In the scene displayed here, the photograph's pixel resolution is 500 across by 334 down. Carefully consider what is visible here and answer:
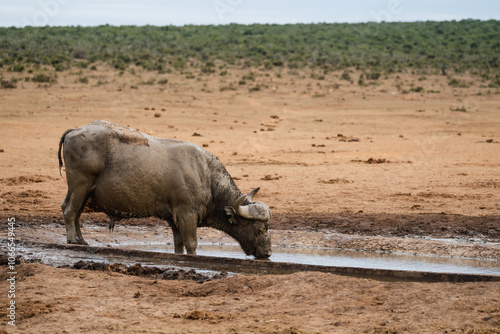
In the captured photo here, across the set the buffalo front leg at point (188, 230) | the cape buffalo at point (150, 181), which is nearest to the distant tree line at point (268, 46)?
the cape buffalo at point (150, 181)

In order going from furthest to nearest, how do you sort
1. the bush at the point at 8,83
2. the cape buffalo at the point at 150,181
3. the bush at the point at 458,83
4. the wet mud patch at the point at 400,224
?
the bush at the point at 458,83 < the bush at the point at 8,83 < the wet mud patch at the point at 400,224 < the cape buffalo at the point at 150,181

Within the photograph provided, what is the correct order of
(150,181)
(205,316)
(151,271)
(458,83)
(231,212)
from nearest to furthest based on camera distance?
(205,316) → (151,271) → (150,181) → (231,212) → (458,83)

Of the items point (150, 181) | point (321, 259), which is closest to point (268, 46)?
point (321, 259)

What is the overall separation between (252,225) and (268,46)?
44574mm

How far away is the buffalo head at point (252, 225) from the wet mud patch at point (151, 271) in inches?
48.6

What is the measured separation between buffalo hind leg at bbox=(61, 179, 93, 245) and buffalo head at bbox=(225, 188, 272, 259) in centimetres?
181

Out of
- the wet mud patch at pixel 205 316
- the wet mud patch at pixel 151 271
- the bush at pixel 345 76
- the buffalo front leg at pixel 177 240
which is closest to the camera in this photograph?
the wet mud patch at pixel 205 316

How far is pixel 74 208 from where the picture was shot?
28.3 feet

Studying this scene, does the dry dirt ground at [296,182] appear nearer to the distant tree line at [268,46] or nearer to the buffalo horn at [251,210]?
the buffalo horn at [251,210]

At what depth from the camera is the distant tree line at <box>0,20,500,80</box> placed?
39.5m

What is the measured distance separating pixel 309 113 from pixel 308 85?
768 cm

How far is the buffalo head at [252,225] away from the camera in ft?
28.0

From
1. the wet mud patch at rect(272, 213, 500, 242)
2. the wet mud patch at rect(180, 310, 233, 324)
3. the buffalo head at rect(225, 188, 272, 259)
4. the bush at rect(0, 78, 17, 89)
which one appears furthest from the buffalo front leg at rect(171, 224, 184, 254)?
the bush at rect(0, 78, 17, 89)

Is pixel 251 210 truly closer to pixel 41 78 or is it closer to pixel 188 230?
pixel 188 230
